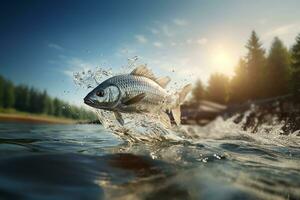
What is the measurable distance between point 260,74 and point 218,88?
17.0 meters

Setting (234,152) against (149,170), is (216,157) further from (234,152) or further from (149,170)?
(149,170)

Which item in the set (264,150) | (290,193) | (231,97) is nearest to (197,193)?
(290,193)

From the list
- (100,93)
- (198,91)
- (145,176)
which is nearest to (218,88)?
(198,91)

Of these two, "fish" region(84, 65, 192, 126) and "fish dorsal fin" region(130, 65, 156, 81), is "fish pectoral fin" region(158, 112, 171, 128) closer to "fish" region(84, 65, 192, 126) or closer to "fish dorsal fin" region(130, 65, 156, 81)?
"fish" region(84, 65, 192, 126)

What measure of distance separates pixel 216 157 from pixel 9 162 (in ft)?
13.9

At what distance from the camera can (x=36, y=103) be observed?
169000mm

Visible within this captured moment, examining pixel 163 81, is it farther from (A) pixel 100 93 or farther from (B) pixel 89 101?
(B) pixel 89 101

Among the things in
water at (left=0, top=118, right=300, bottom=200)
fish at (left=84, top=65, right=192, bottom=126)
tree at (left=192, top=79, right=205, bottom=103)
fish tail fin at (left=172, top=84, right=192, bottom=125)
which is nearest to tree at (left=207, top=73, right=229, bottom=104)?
tree at (left=192, top=79, right=205, bottom=103)

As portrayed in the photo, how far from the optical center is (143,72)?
8953mm

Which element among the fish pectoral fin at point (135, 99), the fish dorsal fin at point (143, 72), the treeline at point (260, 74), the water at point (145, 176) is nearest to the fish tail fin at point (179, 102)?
the fish dorsal fin at point (143, 72)

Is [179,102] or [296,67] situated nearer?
[179,102]

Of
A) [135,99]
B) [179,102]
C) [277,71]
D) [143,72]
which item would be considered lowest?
[135,99]

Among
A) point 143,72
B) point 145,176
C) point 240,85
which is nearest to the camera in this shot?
point 145,176

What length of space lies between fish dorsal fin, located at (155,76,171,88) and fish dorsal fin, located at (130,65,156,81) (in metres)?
0.17
